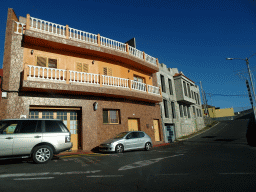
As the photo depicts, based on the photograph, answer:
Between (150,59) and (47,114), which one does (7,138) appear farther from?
(150,59)

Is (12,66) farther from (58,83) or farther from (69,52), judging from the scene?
(69,52)

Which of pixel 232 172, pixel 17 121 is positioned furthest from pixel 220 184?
pixel 17 121

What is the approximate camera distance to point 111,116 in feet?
50.4

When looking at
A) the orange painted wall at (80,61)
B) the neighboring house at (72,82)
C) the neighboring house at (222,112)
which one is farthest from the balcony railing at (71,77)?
the neighboring house at (222,112)

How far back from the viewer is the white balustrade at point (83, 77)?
42.7ft

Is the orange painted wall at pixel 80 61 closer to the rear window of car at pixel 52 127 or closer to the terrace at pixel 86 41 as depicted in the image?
the terrace at pixel 86 41

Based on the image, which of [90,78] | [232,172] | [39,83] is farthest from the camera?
[90,78]

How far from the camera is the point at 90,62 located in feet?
49.4

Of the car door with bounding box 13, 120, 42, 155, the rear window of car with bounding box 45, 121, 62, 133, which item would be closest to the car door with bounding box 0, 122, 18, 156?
the car door with bounding box 13, 120, 42, 155

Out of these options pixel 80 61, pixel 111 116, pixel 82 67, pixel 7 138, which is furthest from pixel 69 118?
pixel 7 138

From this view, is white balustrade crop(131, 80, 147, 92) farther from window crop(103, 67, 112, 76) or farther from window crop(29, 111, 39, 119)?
window crop(29, 111, 39, 119)

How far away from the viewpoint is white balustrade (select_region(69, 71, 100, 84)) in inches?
512

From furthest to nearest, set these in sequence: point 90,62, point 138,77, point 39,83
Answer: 1. point 138,77
2. point 90,62
3. point 39,83

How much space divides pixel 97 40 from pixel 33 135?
10.1 metres
